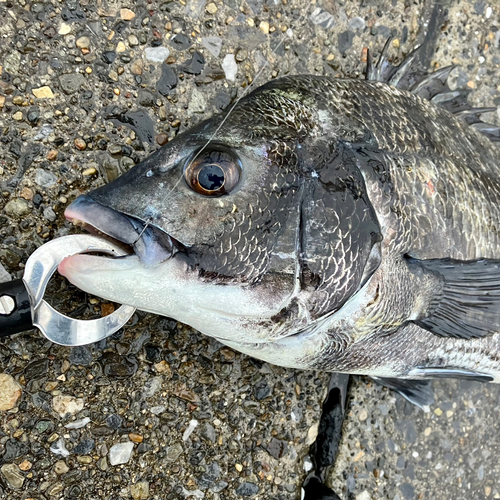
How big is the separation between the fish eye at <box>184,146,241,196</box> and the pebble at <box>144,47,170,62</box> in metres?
0.86

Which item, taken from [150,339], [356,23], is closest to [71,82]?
[150,339]

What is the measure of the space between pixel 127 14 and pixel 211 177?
110 centimetres

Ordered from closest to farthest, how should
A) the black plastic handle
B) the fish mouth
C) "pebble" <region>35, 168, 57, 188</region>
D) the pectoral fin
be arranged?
the fish mouth
the black plastic handle
the pectoral fin
"pebble" <region>35, 168, 57, 188</region>

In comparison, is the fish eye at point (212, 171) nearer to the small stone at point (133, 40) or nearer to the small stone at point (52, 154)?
the small stone at point (52, 154)

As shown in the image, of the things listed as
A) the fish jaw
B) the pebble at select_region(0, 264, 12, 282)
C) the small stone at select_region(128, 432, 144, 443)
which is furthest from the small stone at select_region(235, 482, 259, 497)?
the pebble at select_region(0, 264, 12, 282)

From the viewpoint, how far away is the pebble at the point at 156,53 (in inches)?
80.6

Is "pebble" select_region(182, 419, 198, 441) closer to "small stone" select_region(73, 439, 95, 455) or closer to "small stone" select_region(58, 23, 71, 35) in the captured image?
"small stone" select_region(73, 439, 95, 455)

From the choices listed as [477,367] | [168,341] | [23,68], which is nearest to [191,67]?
[23,68]

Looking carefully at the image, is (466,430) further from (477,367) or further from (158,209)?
(158,209)

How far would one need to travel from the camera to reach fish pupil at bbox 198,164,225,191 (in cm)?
143

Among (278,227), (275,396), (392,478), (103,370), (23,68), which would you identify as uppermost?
(23,68)

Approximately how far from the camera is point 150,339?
204 cm

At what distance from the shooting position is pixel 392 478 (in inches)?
98.1

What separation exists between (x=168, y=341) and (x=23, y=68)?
4.35 feet
